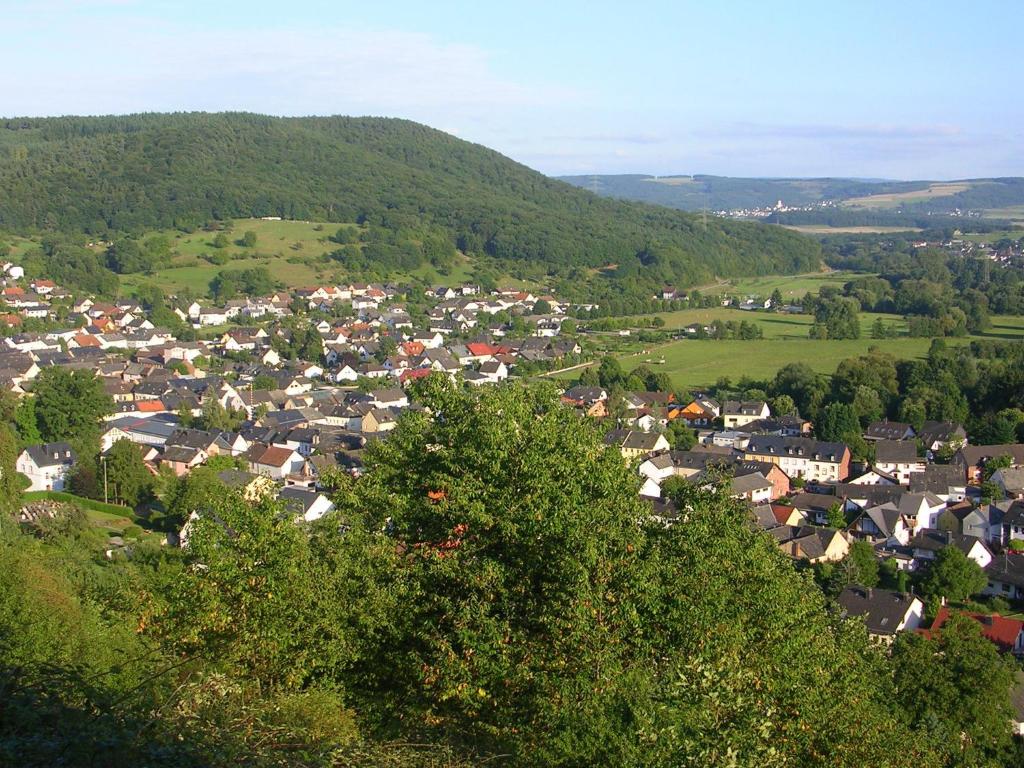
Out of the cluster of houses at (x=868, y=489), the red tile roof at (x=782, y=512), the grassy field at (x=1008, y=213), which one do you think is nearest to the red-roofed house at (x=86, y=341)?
the cluster of houses at (x=868, y=489)

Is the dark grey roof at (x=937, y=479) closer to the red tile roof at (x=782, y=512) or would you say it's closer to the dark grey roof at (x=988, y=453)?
the dark grey roof at (x=988, y=453)

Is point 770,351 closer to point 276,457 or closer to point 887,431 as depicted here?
point 887,431

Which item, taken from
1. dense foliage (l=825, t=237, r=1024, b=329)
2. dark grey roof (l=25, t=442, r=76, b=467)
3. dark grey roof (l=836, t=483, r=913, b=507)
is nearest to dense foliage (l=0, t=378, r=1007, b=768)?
dark grey roof (l=836, t=483, r=913, b=507)

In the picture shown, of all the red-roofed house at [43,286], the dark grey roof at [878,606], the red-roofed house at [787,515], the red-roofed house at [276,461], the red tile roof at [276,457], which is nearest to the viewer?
the dark grey roof at [878,606]

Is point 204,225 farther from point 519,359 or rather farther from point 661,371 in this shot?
point 661,371

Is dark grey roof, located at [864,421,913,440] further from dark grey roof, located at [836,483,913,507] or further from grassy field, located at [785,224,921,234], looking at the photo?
grassy field, located at [785,224,921,234]

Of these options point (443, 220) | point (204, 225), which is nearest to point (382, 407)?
point (204, 225)
